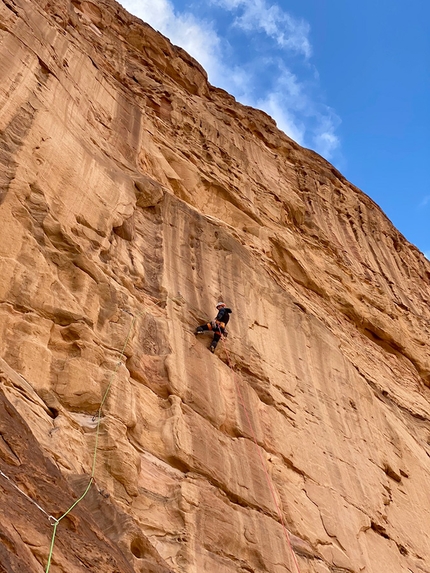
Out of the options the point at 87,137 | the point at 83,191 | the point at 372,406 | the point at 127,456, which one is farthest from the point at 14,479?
the point at 372,406

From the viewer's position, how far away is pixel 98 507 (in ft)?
23.4

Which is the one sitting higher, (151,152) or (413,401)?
(151,152)

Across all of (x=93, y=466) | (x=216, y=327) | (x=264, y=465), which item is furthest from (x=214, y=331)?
(x=93, y=466)

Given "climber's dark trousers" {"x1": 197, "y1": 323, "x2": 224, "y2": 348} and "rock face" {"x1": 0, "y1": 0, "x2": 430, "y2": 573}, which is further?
"climber's dark trousers" {"x1": 197, "y1": 323, "x2": 224, "y2": 348}

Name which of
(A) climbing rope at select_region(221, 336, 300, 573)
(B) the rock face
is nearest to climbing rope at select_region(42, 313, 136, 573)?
(B) the rock face

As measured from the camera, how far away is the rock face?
790 cm

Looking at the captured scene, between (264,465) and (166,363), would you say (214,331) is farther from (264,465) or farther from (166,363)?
(264,465)

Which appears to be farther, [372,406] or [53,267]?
[372,406]

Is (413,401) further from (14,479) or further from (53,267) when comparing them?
(14,479)

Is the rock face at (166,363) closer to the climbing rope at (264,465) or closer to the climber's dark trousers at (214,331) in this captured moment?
the climbing rope at (264,465)

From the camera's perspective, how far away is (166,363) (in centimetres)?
1060

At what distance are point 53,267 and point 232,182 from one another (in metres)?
10.0

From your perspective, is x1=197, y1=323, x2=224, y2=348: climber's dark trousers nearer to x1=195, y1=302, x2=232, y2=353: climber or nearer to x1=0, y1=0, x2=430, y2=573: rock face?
x1=195, y1=302, x2=232, y2=353: climber

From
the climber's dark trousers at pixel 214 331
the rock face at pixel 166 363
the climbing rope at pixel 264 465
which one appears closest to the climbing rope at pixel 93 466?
the rock face at pixel 166 363
